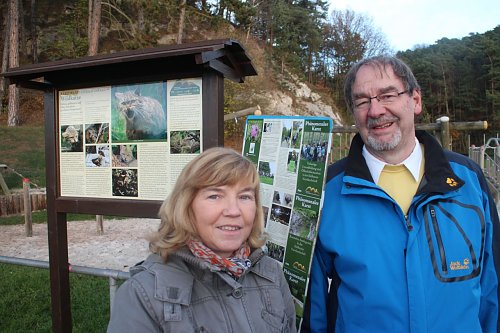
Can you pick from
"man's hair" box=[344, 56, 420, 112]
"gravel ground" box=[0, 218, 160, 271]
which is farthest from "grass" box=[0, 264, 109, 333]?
"man's hair" box=[344, 56, 420, 112]

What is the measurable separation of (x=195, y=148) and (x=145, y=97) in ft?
1.79

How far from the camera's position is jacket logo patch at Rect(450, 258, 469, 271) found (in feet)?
5.95

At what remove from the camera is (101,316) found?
4629 mm

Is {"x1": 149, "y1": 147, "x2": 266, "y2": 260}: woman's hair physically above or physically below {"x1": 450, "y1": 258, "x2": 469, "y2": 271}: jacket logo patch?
above

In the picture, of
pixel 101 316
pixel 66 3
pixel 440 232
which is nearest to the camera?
pixel 440 232

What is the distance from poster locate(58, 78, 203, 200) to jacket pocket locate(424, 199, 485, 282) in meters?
1.42

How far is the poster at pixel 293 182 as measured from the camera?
7.11 feet

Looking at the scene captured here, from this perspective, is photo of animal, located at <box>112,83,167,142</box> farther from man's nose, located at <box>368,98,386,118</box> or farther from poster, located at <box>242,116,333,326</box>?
man's nose, located at <box>368,98,386,118</box>

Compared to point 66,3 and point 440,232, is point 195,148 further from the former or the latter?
point 66,3

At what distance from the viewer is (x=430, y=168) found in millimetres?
1967

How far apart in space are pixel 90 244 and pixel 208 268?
7880 millimetres

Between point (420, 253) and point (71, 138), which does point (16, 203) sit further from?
point (420, 253)

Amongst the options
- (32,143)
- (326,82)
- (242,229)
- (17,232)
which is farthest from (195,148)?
(326,82)

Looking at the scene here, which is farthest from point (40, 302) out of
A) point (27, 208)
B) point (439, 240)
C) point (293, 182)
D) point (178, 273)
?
point (439, 240)
